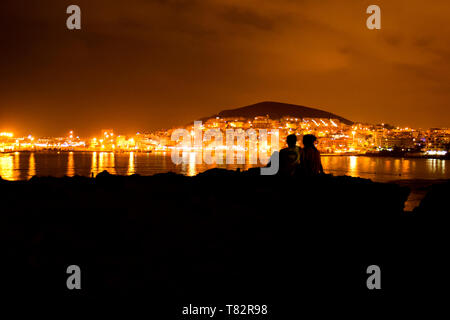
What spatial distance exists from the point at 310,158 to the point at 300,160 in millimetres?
186

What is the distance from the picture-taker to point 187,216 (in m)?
5.71

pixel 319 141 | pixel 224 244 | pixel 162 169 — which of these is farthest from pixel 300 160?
pixel 319 141

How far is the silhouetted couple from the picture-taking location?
6672mm

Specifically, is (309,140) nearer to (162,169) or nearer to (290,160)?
(290,160)

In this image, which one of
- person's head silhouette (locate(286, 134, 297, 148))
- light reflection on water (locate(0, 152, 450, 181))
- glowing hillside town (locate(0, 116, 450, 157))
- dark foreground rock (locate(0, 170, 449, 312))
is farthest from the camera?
glowing hillside town (locate(0, 116, 450, 157))

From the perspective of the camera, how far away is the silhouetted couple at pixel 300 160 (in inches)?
263

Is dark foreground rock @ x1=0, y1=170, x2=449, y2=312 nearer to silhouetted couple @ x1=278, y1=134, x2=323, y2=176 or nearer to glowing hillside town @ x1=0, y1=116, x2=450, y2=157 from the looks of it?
silhouetted couple @ x1=278, y1=134, x2=323, y2=176

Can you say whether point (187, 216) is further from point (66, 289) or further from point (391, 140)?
point (391, 140)

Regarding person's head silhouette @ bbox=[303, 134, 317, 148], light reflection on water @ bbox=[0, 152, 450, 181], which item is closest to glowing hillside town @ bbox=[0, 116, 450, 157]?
light reflection on water @ bbox=[0, 152, 450, 181]

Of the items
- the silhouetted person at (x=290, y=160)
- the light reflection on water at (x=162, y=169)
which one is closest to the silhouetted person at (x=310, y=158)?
the silhouetted person at (x=290, y=160)

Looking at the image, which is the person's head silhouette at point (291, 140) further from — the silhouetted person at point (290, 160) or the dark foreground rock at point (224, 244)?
the dark foreground rock at point (224, 244)

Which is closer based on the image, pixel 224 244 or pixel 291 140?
pixel 224 244

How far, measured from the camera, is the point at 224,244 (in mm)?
4832
